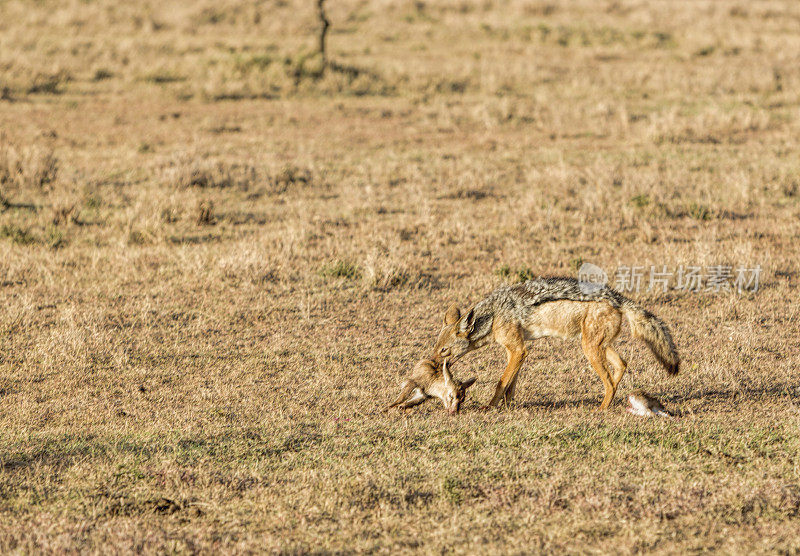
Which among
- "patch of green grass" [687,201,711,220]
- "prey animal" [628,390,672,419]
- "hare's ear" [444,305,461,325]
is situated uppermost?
"hare's ear" [444,305,461,325]

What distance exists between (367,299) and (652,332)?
3915 millimetres

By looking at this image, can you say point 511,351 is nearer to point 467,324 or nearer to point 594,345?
point 467,324

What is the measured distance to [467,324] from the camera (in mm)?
6770

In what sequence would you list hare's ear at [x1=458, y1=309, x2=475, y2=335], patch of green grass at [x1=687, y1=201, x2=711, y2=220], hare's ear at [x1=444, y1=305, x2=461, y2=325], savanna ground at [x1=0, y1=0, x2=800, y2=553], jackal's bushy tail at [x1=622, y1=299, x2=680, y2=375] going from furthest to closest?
patch of green grass at [x1=687, y1=201, x2=711, y2=220], hare's ear at [x1=444, y1=305, x2=461, y2=325], hare's ear at [x1=458, y1=309, x2=475, y2=335], jackal's bushy tail at [x1=622, y1=299, x2=680, y2=375], savanna ground at [x1=0, y1=0, x2=800, y2=553]

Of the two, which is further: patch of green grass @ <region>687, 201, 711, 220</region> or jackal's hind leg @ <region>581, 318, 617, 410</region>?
patch of green grass @ <region>687, 201, 711, 220</region>

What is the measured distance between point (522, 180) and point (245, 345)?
7.50 m

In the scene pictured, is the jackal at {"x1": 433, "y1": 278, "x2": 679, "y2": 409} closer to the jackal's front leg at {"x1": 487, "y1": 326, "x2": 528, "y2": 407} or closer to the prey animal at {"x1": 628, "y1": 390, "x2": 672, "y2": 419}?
the jackal's front leg at {"x1": 487, "y1": 326, "x2": 528, "y2": 407}

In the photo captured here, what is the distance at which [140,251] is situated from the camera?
11.2 metres

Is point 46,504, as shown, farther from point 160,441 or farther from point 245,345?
point 245,345

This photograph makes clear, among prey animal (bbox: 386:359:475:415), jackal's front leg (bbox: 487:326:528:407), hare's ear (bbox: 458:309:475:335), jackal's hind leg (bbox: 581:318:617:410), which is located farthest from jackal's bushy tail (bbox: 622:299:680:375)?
prey animal (bbox: 386:359:475:415)

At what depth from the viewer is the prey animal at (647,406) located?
655cm

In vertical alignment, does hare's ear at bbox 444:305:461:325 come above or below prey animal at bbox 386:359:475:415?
above

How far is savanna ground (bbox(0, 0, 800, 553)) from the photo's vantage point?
17.5 ft

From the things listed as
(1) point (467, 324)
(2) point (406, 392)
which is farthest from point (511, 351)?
(2) point (406, 392)
